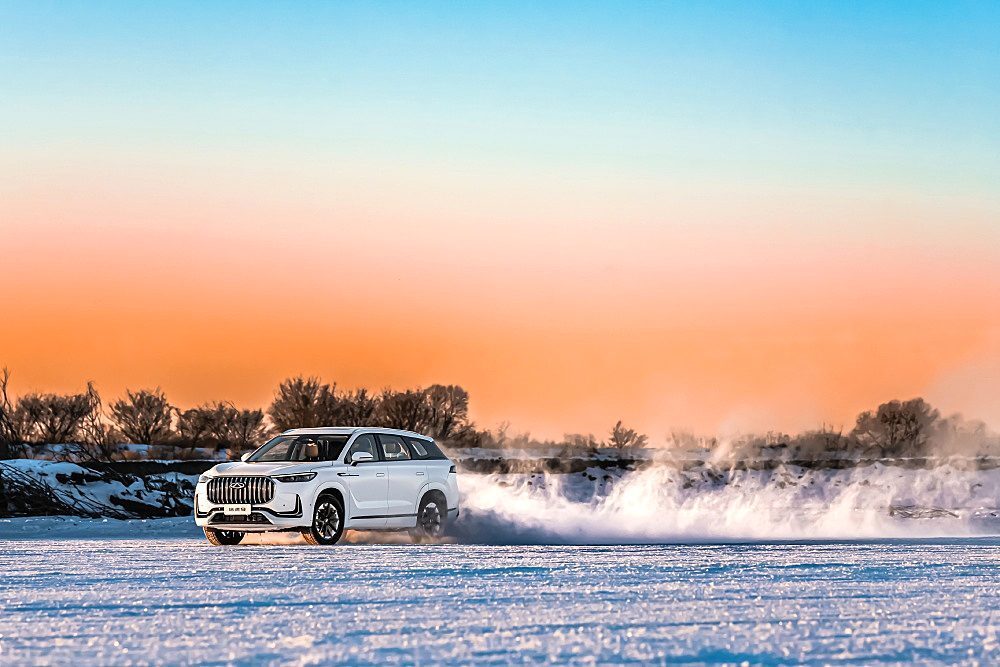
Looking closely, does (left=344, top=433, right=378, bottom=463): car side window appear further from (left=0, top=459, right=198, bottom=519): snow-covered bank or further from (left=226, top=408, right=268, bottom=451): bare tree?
(left=226, top=408, right=268, bottom=451): bare tree

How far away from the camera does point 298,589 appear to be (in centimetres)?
1450

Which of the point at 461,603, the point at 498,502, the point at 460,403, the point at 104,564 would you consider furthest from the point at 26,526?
the point at 460,403

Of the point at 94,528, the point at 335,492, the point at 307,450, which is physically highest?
the point at 307,450

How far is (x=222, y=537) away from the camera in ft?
75.7

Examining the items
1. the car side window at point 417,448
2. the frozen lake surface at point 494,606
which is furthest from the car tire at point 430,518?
the frozen lake surface at point 494,606

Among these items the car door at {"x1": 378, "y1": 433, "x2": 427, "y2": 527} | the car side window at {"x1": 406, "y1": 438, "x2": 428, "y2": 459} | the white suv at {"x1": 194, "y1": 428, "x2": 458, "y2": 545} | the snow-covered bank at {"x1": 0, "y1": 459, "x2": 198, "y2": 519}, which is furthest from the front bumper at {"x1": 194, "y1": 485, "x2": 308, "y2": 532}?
the snow-covered bank at {"x1": 0, "y1": 459, "x2": 198, "y2": 519}

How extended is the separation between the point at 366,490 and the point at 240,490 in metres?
1.80

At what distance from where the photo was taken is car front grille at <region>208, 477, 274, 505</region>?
22.1m

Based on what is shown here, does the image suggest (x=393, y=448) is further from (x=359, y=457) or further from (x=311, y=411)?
(x=311, y=411)

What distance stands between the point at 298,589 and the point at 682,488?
110 feet

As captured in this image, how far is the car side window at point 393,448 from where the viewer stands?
23.5 m

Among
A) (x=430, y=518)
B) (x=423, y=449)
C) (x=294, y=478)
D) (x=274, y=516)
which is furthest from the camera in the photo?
(x=423, y=449)

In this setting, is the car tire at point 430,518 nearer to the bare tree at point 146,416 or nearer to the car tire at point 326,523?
the car tire at point 326,523

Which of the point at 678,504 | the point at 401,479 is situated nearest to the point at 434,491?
the point at 401,479
